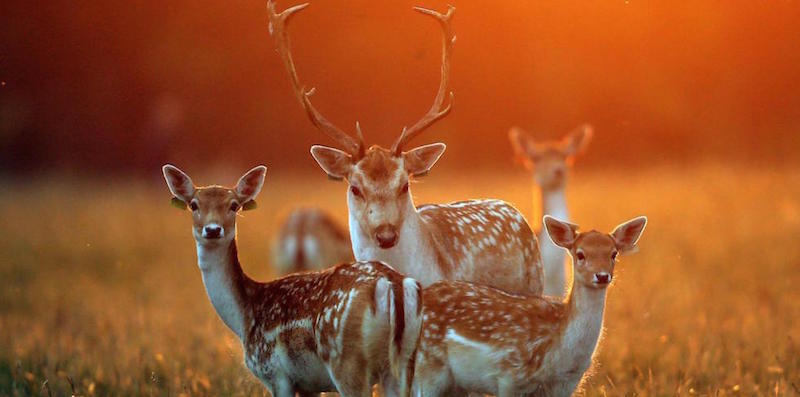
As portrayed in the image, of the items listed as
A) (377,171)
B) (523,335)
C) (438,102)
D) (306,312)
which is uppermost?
(438,102)

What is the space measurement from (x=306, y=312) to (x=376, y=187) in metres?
0.80

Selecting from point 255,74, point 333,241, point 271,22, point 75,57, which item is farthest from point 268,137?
point 271,22

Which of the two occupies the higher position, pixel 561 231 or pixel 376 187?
pixel 376 187

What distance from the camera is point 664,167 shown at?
67.6ft

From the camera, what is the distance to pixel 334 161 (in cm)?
631

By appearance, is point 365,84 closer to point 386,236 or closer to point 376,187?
point 376,187

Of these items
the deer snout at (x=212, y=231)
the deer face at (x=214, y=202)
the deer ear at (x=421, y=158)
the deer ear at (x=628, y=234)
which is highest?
the deer ear at (x=421, y=158)

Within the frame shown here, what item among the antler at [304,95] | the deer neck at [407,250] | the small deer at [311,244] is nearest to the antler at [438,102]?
the antler at [304,95]

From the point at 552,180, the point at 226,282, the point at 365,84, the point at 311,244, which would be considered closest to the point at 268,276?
the point at 311,244

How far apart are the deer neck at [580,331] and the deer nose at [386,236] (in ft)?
2.91

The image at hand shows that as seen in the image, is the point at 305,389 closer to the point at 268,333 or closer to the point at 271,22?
the point at 268,333

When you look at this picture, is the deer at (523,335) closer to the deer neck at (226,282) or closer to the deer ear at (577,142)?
the deer neck at (226,282)

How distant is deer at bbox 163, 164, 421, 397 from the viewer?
5223 millimetres

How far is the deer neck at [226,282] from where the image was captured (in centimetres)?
616
